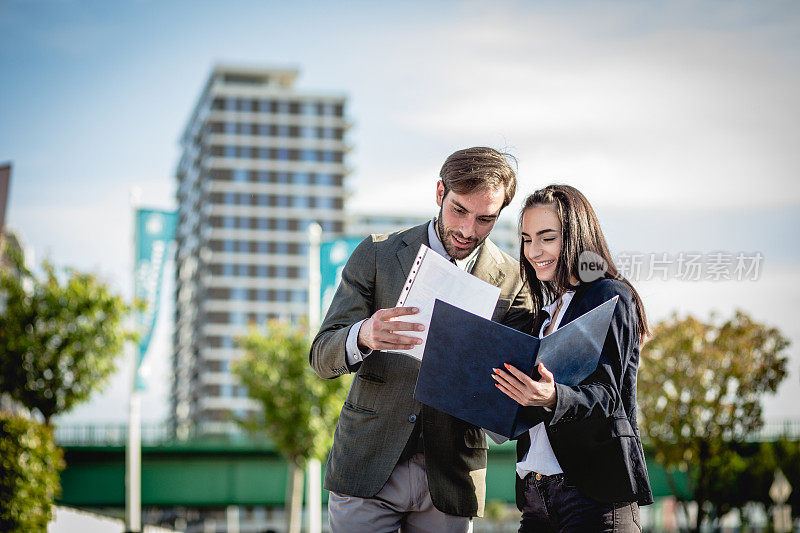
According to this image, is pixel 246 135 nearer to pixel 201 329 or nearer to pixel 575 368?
pixel 201 329

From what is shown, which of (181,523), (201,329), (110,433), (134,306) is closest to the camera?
(134,306)

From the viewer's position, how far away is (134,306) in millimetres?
19531

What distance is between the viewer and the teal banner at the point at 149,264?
65.4 ft

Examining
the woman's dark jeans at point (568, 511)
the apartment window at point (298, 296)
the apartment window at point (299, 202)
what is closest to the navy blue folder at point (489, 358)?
the woman's dark jeans at point (568, 511)

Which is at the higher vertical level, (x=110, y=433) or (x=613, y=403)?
(x=613, y=403)

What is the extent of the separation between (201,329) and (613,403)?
10110cm

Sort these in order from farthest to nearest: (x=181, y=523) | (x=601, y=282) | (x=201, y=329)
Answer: (x=201, y=329), (x=181, y=523), (x=601, y=282)

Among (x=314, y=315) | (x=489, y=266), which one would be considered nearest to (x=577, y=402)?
(x=489, y=266)

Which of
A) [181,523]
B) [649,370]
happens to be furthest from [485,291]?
[181,523]

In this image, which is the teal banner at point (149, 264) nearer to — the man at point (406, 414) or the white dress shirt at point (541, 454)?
the man at point (406, 414)

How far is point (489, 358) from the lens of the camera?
10.5ft

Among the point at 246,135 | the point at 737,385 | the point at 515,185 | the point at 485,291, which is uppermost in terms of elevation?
the point at 246,135

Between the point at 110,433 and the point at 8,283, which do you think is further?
the point at 110,433

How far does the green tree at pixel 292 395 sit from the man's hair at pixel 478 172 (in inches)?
952
